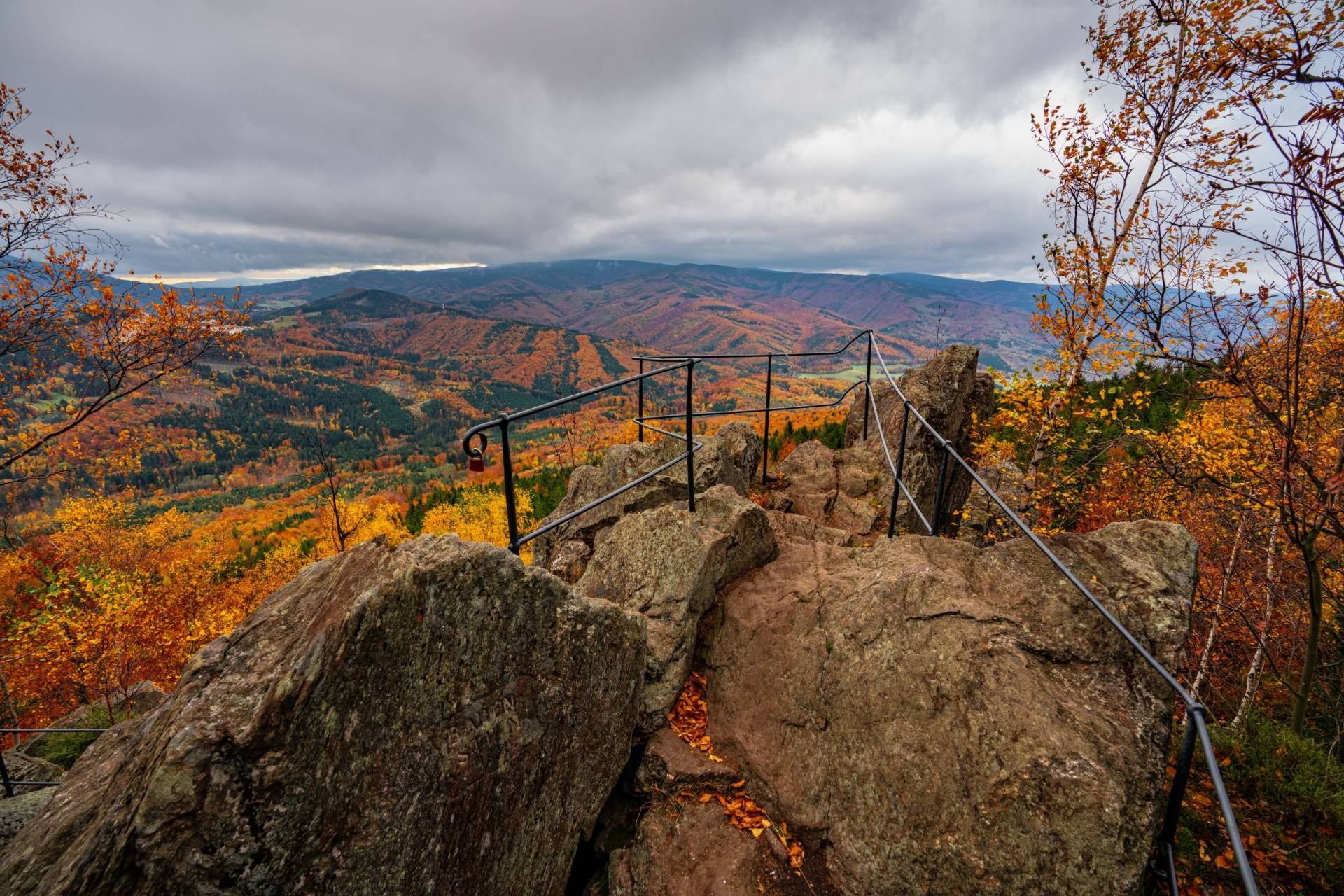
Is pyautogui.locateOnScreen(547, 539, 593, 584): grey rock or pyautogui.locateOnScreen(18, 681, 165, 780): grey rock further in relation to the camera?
pyautogui.locateOnScreen(18, 681, 165, 780): grey rock

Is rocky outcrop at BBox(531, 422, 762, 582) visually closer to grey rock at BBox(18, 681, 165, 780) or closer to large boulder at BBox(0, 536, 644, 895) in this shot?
large boulder at BBox(0, 536, 644, 895)

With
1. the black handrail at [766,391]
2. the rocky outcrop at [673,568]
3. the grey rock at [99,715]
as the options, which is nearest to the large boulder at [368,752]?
the rocky outcrop at [673,568]

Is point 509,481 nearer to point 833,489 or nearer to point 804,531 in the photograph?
point 804,531

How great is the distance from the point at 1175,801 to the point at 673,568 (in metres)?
4.36

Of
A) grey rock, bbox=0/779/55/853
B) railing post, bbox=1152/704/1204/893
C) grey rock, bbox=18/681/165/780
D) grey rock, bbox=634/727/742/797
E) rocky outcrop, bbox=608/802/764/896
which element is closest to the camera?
railing post, bbox=1152/704/1204/893

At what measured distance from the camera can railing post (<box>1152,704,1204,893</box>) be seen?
2.28m

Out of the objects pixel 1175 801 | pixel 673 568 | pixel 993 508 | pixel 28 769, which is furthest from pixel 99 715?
pixel 993 508

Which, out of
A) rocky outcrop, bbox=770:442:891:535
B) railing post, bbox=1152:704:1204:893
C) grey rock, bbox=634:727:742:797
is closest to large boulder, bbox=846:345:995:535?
rocky outcrop, bbox=770:442:891:535

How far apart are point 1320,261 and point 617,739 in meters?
8.45

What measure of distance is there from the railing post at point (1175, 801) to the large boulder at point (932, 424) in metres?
6.50

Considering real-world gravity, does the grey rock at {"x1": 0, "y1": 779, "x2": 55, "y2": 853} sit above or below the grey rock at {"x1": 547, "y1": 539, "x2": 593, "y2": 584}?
below

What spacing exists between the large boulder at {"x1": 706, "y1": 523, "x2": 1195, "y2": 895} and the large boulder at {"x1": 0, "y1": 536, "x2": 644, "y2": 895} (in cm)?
186

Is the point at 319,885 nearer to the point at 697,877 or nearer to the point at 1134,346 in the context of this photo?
the point at 697,877

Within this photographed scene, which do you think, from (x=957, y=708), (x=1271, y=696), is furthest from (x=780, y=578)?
(x=1271, y=696)
